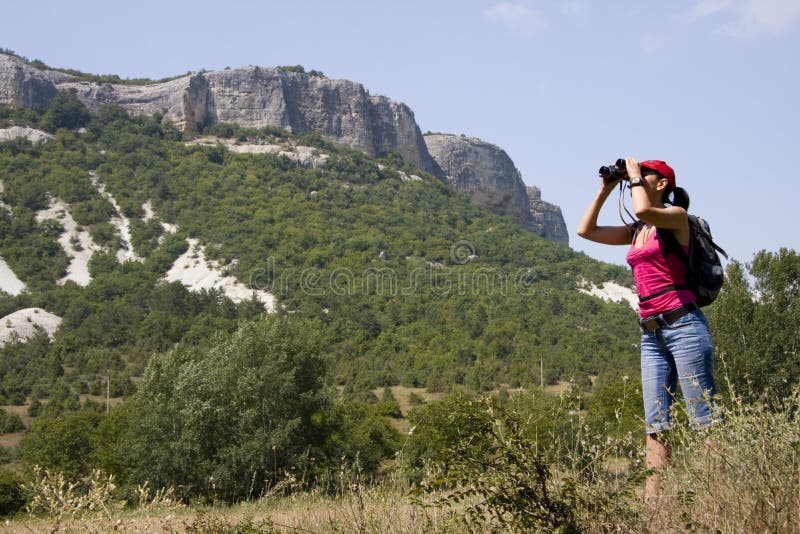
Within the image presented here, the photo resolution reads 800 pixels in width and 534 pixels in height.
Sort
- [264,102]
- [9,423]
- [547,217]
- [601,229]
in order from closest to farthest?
[601,229] → [9,423] → [264,102] → [547,217]

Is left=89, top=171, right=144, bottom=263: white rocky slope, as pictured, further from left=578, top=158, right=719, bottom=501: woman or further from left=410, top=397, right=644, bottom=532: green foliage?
left=410, top=397, right=644, bottom=532: green foliage

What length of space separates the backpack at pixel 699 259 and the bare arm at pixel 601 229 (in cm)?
45

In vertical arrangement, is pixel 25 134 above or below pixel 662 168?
above

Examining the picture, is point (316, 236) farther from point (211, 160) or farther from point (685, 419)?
point (685, 419)

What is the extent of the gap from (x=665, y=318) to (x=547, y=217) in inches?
5570

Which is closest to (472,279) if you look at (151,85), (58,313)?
(58,313)

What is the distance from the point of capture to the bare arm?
363cm

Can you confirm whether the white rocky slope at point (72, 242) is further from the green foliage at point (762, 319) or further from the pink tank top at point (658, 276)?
the pink tank top at point (658, 276)

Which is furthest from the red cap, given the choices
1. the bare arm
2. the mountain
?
the mountain

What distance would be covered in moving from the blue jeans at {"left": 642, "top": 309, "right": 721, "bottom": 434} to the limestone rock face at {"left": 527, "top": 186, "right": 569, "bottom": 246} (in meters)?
133

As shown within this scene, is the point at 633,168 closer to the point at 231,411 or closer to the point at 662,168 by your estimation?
the point at 662,168

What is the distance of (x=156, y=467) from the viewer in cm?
1877

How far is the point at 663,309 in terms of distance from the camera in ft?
10.4

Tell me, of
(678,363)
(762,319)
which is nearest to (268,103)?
(762,319)
